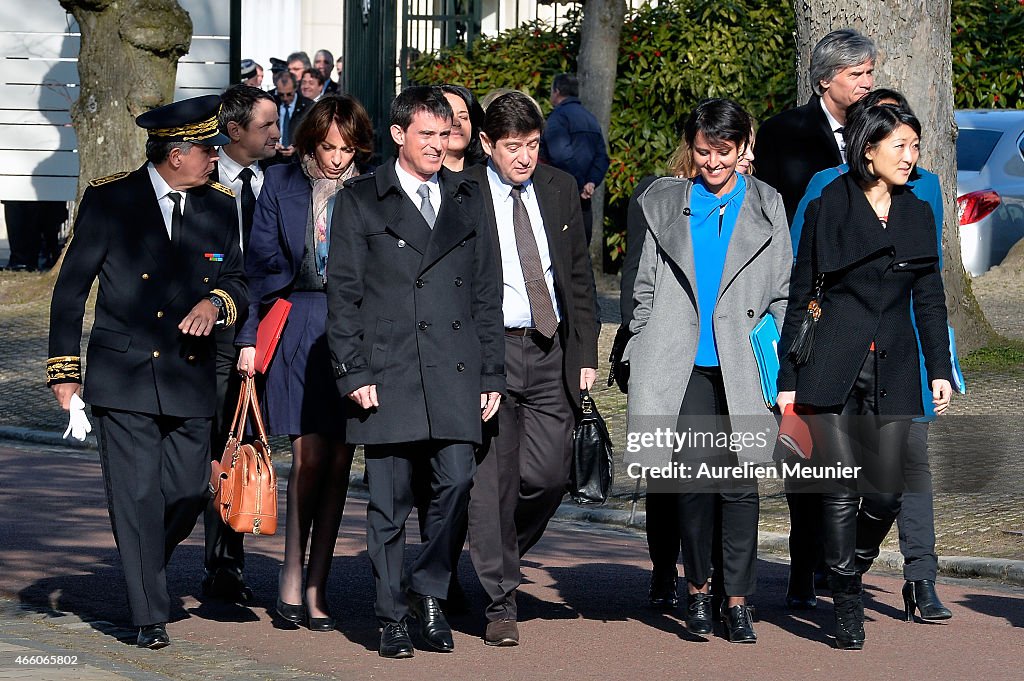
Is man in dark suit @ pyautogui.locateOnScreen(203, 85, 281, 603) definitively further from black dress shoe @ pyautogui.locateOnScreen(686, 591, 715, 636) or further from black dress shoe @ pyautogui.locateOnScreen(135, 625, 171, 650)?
black dress shoe @ pyautogui.locateOnScreen(686, 591, 715, 636)

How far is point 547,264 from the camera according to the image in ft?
22.0

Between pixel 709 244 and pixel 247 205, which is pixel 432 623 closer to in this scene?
Result: pixel 709 244

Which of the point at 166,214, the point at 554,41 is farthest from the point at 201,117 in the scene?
the point at 554,41

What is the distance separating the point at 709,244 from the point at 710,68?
11.8 metres

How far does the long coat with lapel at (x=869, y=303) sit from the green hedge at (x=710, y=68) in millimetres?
11464

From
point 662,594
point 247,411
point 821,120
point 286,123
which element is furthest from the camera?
point 286,123

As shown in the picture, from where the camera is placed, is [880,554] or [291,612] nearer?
[291,612]

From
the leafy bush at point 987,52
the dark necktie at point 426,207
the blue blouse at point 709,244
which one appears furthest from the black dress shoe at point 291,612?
the leafy bush at point 987,52

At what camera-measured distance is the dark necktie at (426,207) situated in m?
6.33

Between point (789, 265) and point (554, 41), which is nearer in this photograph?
point (789, 265)

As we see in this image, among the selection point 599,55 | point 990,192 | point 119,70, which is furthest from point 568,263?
point 599,55

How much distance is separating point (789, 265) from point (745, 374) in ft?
1.56

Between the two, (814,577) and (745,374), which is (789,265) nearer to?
(745,374)

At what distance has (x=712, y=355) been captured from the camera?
639cm
